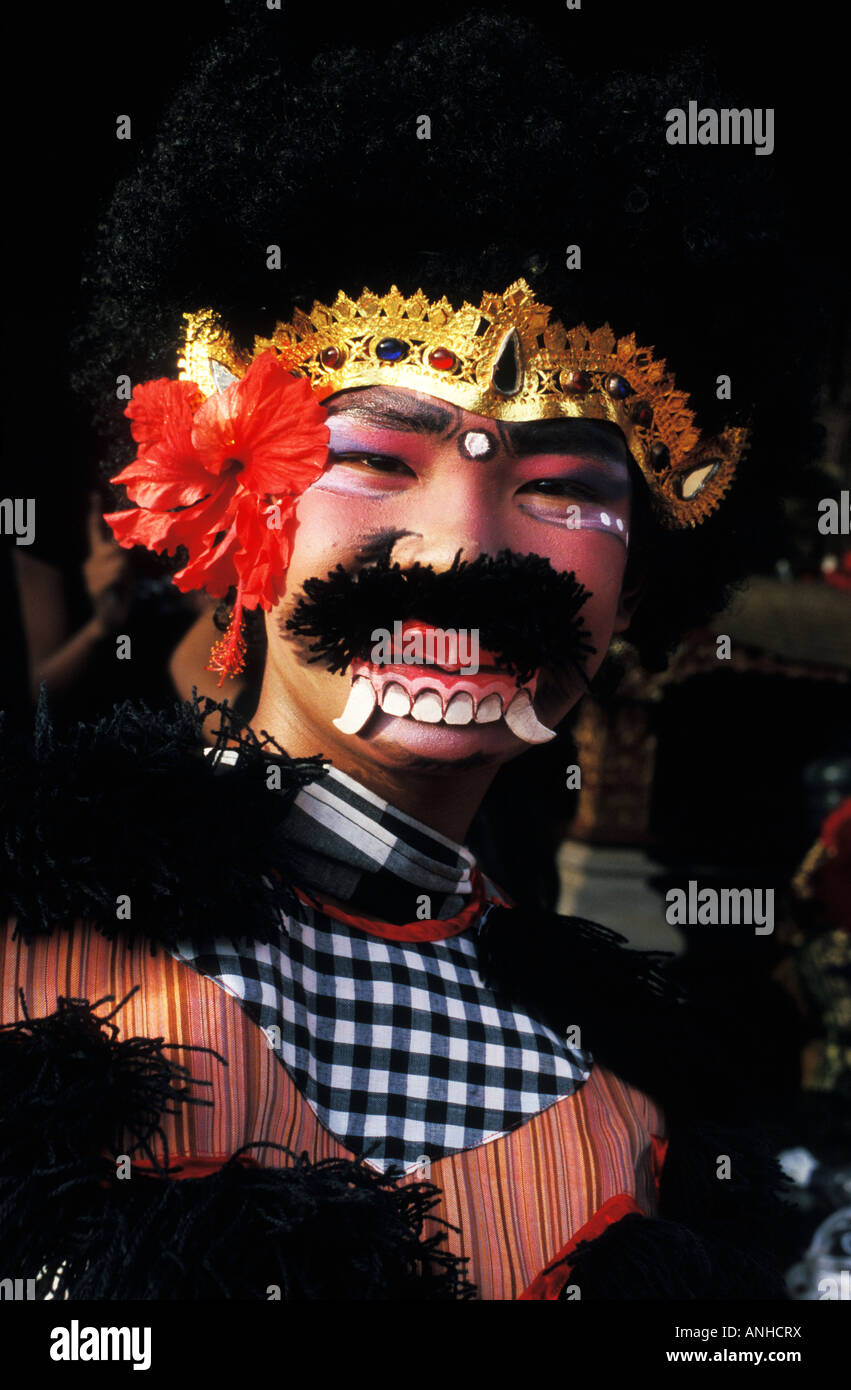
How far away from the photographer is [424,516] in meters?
1.29

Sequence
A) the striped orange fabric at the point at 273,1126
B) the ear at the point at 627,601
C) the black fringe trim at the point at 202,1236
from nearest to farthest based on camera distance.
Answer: the black fringe trim at the point at 202,1236 < the striped orange fabric at the point at 273,1126 < the ear at the point at 627,601

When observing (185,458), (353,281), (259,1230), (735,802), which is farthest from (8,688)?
(735,802)

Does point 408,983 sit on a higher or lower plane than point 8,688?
lower

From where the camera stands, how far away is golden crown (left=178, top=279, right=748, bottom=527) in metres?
1.32

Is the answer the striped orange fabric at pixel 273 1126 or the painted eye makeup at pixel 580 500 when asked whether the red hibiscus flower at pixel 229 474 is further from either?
the striped orange fabric at pixel 273 1126

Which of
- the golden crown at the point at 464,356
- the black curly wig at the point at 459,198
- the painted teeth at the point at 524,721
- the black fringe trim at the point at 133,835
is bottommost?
the black fringe trim at the point at 133,835

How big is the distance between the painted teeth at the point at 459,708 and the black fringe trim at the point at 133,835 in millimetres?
199

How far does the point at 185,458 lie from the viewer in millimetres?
1323

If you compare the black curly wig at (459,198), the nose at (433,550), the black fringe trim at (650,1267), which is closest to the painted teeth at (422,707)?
the nose at (433,550)

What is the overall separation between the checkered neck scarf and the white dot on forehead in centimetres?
35

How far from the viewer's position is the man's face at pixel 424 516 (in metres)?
1.29

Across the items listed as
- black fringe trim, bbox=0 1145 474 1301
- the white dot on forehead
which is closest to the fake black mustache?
the white dot on forehead

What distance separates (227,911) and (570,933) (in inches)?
20.3
